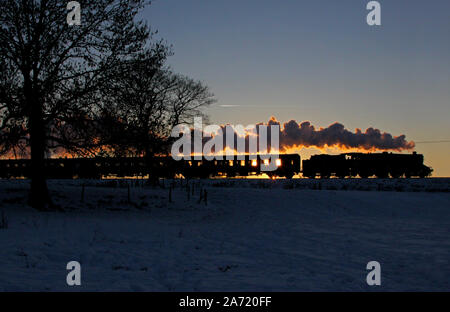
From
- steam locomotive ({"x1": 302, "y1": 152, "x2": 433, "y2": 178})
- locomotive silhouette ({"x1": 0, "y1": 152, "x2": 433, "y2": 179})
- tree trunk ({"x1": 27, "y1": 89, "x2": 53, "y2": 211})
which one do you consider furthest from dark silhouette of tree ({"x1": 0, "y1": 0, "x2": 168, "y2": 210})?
steam locomotive ({"x1": 302, "y1": 152, "x2": 433, "y2": 178})

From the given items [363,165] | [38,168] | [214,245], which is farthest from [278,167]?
[214,245]

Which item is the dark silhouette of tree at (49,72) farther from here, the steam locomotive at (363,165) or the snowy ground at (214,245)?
the steam locomotive at (363,165)

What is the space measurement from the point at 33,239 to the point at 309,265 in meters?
7.69

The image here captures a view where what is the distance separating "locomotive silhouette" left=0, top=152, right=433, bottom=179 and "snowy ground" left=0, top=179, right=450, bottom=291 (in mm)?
33177

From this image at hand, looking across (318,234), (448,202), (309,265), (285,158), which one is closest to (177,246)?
(309,265)

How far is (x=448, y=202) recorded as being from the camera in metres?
28.2

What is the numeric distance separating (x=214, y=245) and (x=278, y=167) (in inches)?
1952

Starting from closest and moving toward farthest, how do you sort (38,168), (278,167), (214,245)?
(214,245)
(38,168)
(278,167)

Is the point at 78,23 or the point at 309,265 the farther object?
the point at 78,23

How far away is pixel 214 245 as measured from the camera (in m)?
13.1

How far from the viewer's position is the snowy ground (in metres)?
8.80

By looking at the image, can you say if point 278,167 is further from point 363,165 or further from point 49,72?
point 49,72

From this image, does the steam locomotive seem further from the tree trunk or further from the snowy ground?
the tree trunk
